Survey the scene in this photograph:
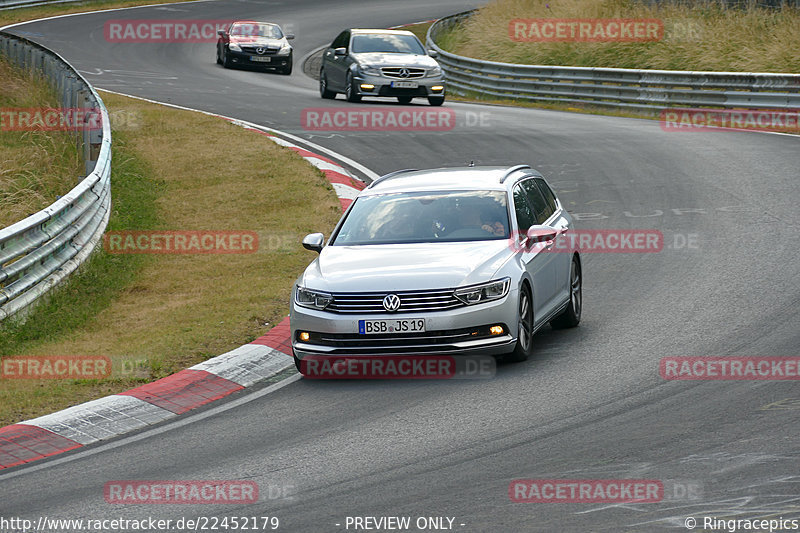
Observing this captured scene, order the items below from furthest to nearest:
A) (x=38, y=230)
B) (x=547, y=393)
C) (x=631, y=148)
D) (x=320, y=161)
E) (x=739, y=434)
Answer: (x=631, y=148) → (x=320, y=161) → (x=38, y=230) → (x=547, y=393) → (x=739, y=434)

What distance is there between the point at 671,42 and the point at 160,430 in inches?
1088

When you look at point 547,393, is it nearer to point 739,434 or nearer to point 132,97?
point 739,434

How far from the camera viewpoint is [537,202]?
11922mm

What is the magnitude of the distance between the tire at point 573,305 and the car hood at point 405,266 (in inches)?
53.4

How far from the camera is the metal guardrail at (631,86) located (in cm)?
2612

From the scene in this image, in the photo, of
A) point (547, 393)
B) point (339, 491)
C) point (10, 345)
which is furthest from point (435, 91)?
point (339, 491)

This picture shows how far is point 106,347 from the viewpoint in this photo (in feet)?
36.8

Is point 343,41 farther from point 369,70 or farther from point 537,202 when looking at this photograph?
point 537,202

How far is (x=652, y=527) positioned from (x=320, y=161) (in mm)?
15092

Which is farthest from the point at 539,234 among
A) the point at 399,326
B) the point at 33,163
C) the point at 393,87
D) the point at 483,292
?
the point at 393,87

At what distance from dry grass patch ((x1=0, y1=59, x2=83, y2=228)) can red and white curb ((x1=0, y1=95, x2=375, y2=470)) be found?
A: 18.6ft

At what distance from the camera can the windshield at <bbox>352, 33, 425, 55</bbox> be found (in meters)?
29.4

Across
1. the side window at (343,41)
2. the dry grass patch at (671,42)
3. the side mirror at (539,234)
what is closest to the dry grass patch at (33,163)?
the side mirror at (539,234)

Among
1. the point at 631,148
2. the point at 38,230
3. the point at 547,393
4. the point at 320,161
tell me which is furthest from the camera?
the point at 631,148
